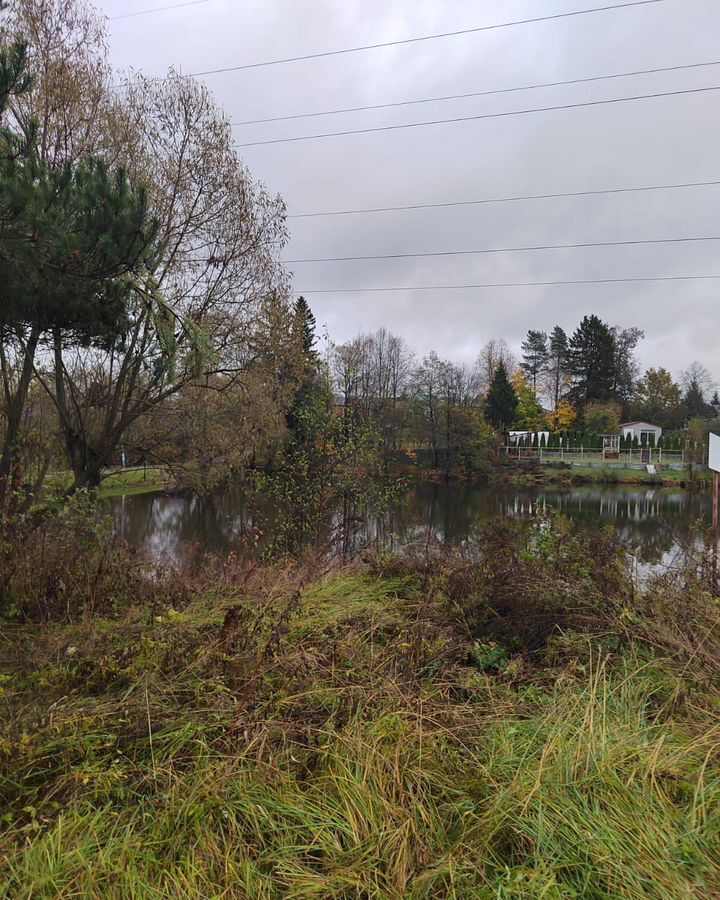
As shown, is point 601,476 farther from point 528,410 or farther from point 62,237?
point 62,237

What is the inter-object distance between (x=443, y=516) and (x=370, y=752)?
19.9 metres

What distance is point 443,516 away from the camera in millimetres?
21797

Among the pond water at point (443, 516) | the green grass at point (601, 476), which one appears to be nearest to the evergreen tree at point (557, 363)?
the green grass at point (601, 476)

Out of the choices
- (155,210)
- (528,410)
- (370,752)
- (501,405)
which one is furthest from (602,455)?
(370,752)

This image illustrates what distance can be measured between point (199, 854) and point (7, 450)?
6245 mm

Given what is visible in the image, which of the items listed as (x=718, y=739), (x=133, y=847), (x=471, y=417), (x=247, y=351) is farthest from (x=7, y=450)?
(x=471, y=417)

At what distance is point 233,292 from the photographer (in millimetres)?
9734

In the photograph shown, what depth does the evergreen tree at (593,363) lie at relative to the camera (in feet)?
180

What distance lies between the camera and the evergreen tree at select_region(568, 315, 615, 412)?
54.8 metres

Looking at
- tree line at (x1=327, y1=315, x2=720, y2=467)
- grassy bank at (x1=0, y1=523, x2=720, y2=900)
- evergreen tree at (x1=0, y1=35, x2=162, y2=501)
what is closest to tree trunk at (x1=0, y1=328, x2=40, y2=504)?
evergreen tree at (x1=0, y1=35, x2=162, y2=501)

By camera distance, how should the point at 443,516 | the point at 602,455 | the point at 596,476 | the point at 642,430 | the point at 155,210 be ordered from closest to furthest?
1. the point at 155,210
2. the point at 443,516
3. the point at 596,476
4. the point at 602,455
5. the point at 642,430

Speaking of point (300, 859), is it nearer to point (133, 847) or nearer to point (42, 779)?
point (133, 847)

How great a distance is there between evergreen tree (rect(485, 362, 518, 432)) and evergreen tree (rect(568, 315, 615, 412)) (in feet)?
44.1

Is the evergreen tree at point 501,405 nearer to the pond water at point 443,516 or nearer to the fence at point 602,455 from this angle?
the fence at point 602,455
